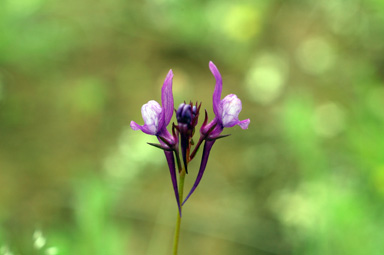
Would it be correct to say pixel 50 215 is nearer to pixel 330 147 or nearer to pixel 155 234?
pixel 155 234

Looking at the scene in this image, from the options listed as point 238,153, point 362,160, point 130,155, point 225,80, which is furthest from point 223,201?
point 225,80

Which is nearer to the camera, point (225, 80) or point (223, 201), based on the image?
point (223, 201)

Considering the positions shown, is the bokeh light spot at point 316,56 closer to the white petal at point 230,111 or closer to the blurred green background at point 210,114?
the blurred green background at point 210,114

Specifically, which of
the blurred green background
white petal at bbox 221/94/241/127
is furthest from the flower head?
the blurred green background

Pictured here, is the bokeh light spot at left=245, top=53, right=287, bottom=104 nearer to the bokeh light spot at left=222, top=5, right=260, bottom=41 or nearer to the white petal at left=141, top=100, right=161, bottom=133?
the bokeh light spot at left=222, top=5, right=260, bottom=41

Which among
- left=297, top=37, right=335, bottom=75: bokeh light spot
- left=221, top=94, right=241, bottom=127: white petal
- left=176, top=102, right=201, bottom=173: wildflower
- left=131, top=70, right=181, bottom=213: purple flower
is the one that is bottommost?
left=176, top=102, right=201, bottom=173: wildflower

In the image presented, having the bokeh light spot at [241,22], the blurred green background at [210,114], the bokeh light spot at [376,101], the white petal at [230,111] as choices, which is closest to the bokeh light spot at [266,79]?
the blurred green background at [210,114]

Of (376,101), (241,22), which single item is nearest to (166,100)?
(376,101)

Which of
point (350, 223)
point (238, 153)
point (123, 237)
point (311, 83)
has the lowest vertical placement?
point (123, 237)

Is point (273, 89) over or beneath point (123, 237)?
over
